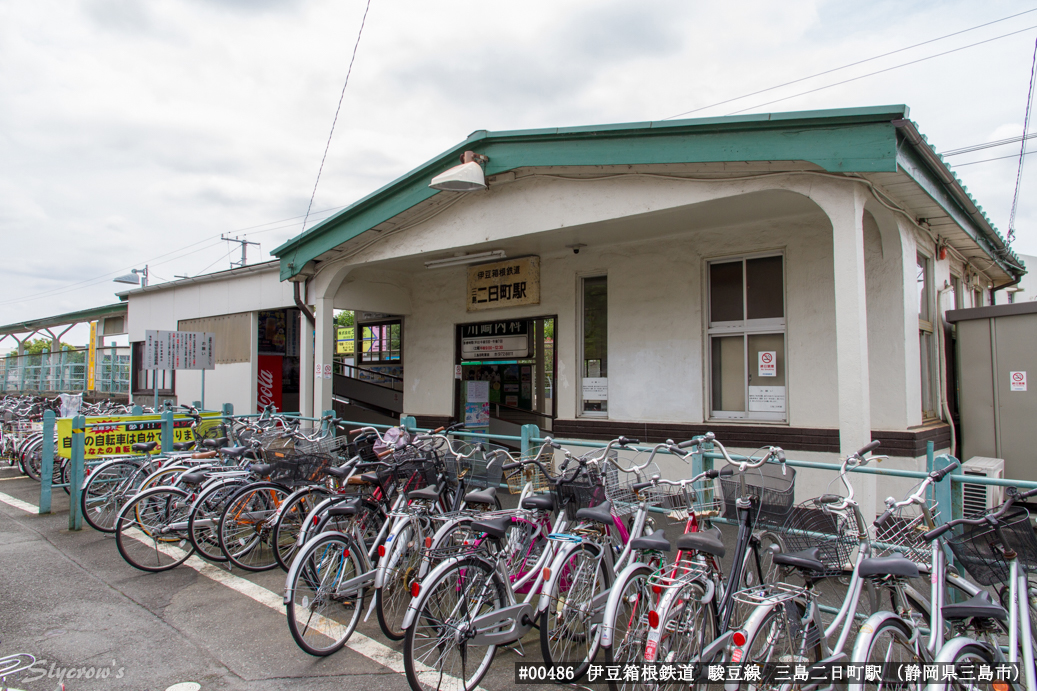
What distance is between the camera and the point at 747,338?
7.40 m

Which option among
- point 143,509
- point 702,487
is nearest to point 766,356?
point 702,487

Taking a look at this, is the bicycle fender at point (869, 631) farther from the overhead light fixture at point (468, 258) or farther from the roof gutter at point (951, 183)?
the overhead light fixture at point (468, 258)

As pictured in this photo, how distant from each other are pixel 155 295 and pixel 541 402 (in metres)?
10.6

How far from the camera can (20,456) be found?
9695 mm

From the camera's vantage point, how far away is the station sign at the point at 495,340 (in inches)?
380

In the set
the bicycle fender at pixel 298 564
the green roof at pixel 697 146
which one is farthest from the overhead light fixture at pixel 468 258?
the bicycle fender at pixel 298 564

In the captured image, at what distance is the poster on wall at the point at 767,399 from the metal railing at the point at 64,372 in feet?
56.0

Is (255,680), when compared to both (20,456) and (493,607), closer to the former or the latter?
(493,607)

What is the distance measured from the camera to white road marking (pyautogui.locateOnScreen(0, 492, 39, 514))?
7336mm

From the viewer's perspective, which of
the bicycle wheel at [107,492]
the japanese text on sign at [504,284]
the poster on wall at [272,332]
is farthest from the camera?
the poster on wall at [272,332]

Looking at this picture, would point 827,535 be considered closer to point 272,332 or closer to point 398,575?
point 398,575

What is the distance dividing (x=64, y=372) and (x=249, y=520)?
A: 22121 millimetres

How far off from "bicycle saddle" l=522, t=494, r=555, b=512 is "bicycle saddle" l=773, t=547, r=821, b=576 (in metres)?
1.35

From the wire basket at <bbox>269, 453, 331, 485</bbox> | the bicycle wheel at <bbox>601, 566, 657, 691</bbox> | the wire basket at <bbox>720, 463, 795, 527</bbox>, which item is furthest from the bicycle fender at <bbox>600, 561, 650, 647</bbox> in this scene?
the wire basket at <bbox>269, 453, 331, 485</bbox>
